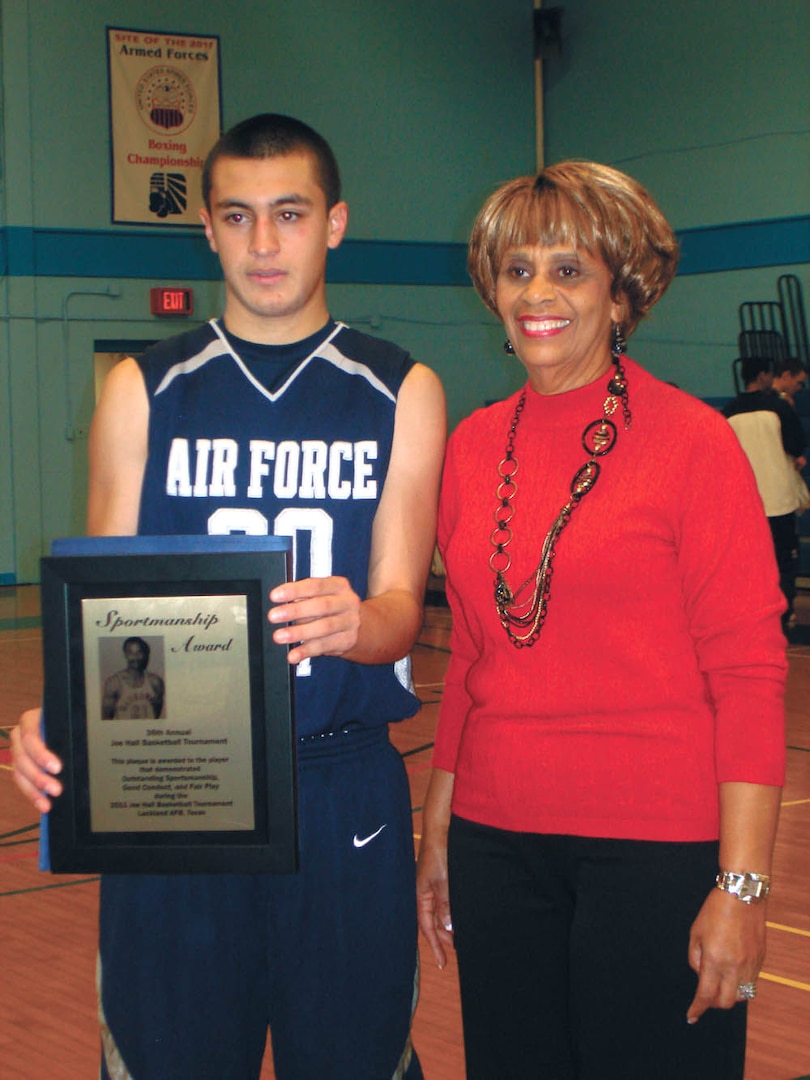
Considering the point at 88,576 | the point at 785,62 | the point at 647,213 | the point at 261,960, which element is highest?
the point at 785,62

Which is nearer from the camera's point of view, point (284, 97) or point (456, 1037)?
point (456, 1037)

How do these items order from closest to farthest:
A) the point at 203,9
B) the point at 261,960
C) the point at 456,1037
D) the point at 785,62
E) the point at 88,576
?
the point at 88,576, the point at 261,960, the point at 456,1037, the point at 785,62, the point at 203,9

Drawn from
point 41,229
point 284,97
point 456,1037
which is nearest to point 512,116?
point 284,97

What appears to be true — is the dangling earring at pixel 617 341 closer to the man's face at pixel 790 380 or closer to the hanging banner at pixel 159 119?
the man's face at pixel 790 380

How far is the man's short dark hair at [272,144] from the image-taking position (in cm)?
185

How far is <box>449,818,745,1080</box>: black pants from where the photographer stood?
5.66 feet

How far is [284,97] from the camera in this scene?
44.2ft

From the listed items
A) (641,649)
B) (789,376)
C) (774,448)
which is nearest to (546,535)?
(641,649)

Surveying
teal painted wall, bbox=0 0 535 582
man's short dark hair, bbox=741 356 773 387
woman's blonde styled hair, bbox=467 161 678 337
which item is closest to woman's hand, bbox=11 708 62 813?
woman's blonde styled hair, bbox=467 161 678 337

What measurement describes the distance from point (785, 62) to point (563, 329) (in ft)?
38.1

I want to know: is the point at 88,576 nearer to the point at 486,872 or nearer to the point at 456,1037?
the point at 486,872

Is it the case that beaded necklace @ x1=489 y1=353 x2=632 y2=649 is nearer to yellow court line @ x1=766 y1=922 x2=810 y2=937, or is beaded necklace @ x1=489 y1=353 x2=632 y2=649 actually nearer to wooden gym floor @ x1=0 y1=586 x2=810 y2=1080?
wooden gym floor @ x1=0 y1=586 x2=810 y2=1080

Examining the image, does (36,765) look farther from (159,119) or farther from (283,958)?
(159,119)

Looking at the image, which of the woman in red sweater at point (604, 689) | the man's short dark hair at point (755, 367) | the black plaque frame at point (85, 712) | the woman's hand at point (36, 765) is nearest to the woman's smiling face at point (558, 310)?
the woman in red sweater at point (604, 689)
